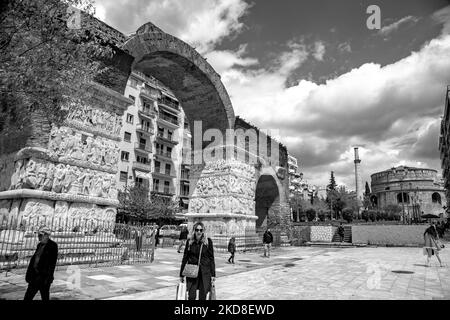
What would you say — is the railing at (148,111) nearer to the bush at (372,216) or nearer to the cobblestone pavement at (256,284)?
the cobblestone pavement at (256,284)

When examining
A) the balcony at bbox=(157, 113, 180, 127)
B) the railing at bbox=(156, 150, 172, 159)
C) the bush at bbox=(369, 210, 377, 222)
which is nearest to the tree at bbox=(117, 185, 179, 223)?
the railing at bbox=(156, 150, 172, 159)

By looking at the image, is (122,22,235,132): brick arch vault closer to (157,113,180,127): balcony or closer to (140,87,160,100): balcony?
(140,87,160,100): balcony

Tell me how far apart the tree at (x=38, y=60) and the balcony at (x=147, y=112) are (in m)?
30.0

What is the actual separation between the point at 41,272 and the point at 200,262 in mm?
1987

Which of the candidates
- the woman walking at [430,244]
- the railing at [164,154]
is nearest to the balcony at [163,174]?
the railing at [164,154]

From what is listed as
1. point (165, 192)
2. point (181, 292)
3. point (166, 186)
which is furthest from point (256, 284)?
point (166, 186)

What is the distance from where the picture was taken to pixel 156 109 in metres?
36.7

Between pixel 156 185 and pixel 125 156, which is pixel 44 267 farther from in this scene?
pixel 156 185

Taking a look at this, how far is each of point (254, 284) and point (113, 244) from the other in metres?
3.96

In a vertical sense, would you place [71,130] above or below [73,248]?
above

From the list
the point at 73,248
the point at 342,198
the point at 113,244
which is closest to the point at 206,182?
the point at 113,244

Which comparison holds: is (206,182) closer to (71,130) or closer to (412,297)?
(71,130)

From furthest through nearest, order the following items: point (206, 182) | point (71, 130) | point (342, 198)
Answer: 1. point (342, 198)
2. point (206, 182)
3. point (71, 130)

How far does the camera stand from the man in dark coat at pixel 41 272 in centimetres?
372
